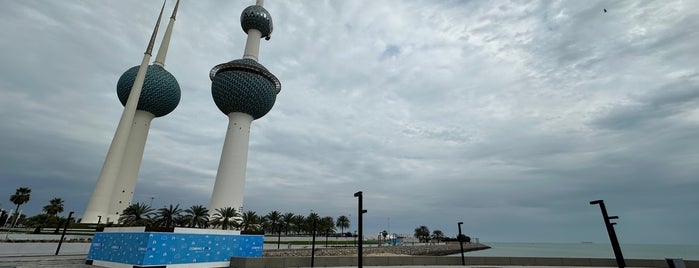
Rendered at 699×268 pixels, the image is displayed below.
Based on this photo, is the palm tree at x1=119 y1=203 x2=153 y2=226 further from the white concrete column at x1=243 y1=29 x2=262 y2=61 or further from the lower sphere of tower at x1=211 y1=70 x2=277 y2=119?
the white concrete column at x1=243 y1=29 x2=262 y2=61

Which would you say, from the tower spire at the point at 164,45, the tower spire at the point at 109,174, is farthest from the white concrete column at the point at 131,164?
the tower spire at the point at 164,45

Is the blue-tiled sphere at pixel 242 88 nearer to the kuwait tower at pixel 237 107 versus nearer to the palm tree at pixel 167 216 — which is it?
the kuwait tower at pixel 237 107

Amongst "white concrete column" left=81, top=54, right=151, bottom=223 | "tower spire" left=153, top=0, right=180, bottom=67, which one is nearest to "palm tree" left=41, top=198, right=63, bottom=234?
"white concrete column" left=81, top=54, right=151, bottom=223

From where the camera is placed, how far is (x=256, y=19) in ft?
243

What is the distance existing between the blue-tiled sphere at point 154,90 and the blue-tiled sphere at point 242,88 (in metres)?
11.3

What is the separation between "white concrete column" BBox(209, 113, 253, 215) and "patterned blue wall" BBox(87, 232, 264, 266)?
1432 inches

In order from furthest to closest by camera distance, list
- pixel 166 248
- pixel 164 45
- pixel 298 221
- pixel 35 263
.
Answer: pixel 164 45 → pixel 298 221 → pixel 35 263 → pixel 166 248

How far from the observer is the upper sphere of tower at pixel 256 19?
7425 cm

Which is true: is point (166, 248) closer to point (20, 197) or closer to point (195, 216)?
point (195, 216)

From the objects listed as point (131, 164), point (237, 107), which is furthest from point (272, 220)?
point (131, 164)

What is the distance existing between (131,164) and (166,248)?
57.7 metres

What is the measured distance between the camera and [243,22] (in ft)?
246

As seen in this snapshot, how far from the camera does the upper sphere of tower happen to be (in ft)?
244

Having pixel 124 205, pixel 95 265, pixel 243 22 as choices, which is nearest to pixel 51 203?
pixel 124 205
